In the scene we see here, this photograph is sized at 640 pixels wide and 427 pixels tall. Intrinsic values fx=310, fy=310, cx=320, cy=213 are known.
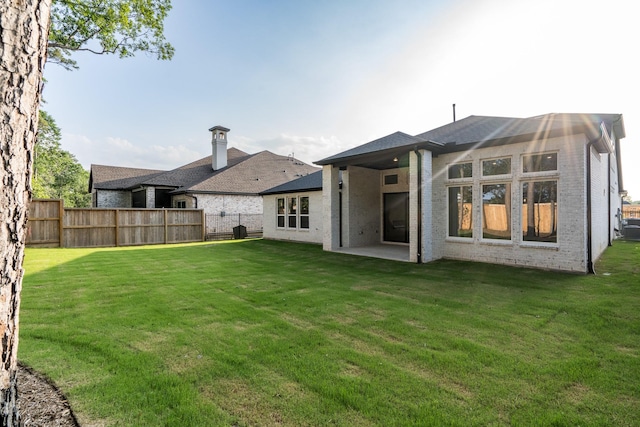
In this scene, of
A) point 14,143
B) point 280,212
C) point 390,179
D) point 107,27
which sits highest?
point 107,27

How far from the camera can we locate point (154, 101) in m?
14.8

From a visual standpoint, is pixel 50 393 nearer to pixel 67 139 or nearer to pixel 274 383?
pixel 274 383

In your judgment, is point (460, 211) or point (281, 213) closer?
point (460, 211)

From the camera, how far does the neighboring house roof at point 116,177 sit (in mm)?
21969

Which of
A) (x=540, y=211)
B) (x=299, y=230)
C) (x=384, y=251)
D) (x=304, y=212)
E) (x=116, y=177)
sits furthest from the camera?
(x=116, y=177)

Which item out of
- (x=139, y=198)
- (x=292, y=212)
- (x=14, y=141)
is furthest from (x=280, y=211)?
(x=14, y=141)

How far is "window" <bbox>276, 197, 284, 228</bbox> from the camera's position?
15.9 meters

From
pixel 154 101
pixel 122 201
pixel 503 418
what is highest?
pixel 154 101

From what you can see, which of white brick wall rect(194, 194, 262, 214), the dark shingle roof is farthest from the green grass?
white brick wall rect(194, 194, 262, 214)

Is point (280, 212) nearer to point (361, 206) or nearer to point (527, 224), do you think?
point (361, 206)

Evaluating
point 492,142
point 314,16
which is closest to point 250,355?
point 492,142

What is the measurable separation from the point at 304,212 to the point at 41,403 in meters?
12.3

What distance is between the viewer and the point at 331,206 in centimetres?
1169

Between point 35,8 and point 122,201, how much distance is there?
2444cm
